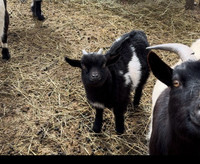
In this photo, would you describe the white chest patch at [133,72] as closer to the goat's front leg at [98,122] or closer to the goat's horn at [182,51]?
the goat's front leg at [98,122]

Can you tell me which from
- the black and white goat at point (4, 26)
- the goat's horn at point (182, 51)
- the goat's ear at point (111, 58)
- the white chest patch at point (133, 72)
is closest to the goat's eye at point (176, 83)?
the goat's horn at point (182, 51)

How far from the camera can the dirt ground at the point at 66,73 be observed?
348cm

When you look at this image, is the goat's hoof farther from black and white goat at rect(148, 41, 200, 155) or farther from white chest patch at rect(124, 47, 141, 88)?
black and white goat at rect(148, 41, 200, 155)

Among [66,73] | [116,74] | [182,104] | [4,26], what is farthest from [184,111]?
[4,26]

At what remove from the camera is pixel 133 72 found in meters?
3.57

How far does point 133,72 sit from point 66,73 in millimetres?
1577

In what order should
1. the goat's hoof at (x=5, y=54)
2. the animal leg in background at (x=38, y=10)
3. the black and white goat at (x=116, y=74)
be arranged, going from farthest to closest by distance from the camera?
the animal leg in background at (x=38, y=10), the goat's hoof at (x=5, y=54), the black and white goat at (x=116, y=74)

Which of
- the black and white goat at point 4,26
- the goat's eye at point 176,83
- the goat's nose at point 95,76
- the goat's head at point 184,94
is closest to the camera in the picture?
the goat's head at point 184,94

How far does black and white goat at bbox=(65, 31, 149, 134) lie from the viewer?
3.12m

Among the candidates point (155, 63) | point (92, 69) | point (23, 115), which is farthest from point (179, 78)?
point (23, 115)

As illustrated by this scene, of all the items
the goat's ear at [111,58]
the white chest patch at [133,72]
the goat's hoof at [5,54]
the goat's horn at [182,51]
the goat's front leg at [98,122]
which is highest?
the goat's horn at [182,51]

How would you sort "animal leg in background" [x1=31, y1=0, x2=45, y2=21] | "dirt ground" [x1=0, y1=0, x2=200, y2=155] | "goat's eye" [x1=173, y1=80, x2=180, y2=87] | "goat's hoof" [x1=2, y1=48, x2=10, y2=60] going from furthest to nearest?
"animal leg in background" [x1=31, y1=0, x2=45, y2=21], "goat's hoof" [x1=2, y1=48, x2=10, y2=60], "dirt ground" [x1=0, y1=0, x2=200, y2=155], "goat's eye" [x1=173, y1=80, x2=180, y2=87]

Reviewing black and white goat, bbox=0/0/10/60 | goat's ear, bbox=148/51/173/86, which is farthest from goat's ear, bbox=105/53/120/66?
black and white goat, bbox=0/0/10/60

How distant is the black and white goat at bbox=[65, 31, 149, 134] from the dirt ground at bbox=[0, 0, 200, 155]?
0.31m
